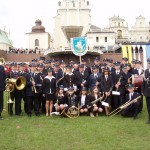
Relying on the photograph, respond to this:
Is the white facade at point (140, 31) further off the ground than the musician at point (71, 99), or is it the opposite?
the white facade at point (140, 31)

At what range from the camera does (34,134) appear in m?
8.43

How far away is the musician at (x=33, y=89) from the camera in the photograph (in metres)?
11.2

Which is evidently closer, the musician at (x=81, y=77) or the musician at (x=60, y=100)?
the musician at (x=60, y=100)

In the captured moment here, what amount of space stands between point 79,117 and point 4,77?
259cm

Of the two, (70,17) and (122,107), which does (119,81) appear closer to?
(122,107)

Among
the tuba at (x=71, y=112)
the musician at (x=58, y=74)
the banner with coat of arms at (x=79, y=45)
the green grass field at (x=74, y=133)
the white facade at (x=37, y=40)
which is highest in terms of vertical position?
the white facade at (x=37, y=40)

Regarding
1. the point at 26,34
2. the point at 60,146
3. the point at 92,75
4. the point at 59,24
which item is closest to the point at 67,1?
the point at 59,24

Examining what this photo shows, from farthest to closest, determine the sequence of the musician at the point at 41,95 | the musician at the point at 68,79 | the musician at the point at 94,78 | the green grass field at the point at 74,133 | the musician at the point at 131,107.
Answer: the musician at the point at 94,78, the musician at the point at 68,79, the musician at the point at 41,95, the musician at the point at 131,107, the green grass field at the point at 74,133

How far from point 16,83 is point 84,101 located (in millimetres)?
2214

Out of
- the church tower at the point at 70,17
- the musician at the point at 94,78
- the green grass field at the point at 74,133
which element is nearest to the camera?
the green grass field at the point at 74,133

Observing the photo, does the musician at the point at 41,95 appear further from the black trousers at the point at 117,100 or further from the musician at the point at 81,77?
the black trousers at the point at 117,100

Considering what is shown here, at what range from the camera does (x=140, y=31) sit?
316 ft

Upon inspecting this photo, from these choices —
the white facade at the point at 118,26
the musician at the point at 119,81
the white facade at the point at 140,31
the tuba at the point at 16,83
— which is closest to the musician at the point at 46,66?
the tuba at the point at 16,83

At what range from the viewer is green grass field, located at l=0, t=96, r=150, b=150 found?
7.44 m
